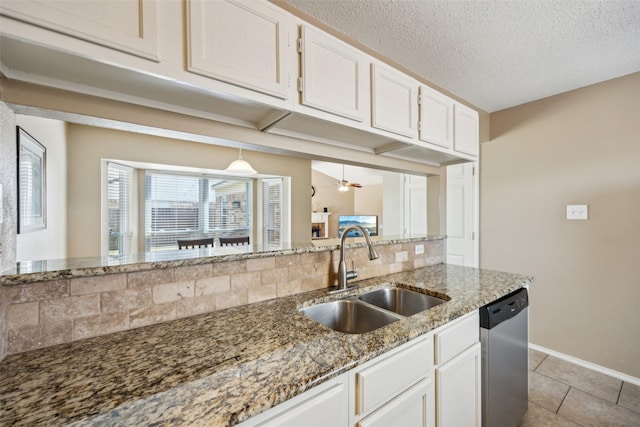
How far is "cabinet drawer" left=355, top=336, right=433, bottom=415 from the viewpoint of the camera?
0.85m

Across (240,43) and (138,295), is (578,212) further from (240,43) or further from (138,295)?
(138,295)

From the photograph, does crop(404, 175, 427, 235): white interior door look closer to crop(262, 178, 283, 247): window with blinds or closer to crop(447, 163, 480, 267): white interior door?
crop(447, 163, 480, 267): white interior door

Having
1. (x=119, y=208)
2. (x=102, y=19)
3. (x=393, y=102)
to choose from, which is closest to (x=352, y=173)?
(x=119, y=208)

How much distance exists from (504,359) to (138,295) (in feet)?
6.15

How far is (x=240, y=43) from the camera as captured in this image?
956 millimetres

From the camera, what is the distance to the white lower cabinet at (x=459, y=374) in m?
1.15

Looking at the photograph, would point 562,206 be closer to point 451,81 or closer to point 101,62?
point 451,81

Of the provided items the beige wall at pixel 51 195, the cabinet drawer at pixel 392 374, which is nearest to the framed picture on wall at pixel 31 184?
the beige wall at pixel 51 195

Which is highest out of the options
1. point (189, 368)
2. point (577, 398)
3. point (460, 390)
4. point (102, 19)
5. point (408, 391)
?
point (102, 19)

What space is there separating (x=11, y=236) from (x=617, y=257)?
3.75m

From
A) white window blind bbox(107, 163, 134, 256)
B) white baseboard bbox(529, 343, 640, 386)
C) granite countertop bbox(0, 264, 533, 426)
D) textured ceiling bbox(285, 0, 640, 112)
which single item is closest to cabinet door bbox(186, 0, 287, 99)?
textured ceiling bbox(285, 0, 640, 112)

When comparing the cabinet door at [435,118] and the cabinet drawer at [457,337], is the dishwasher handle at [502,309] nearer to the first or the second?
the cabinet drawer at [457,337]

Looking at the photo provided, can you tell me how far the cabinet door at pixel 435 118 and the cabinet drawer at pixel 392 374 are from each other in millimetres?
1175

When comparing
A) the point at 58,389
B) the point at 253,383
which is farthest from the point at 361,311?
the point at 58,389
